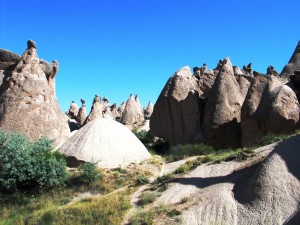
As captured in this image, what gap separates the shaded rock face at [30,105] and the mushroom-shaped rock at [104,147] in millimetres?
1537

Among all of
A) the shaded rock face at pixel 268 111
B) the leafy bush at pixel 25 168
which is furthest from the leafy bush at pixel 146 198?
the shaded rock face at pixel 268 111

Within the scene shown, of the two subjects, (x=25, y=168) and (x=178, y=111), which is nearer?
(x=25, y=168)

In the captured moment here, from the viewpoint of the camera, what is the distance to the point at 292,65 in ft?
113

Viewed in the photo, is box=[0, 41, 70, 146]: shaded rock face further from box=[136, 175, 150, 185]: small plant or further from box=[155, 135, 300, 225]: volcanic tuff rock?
box=[155, 135, 300, 225]: volcanic tuff rock

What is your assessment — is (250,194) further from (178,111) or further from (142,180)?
(178,111)

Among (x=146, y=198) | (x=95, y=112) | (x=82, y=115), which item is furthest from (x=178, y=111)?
(x=82, y=115)

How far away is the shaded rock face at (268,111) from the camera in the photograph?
63.0ft

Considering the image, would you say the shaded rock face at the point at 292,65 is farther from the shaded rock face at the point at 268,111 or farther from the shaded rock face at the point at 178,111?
the shaded rock face at the point at 268,111

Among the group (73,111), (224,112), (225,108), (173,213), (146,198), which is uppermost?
(73,111)

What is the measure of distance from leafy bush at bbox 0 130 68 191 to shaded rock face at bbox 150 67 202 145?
33.6ft

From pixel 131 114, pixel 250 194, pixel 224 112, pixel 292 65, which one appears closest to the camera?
pixel 250 194

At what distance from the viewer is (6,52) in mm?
23578

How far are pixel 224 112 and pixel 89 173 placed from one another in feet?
31.0

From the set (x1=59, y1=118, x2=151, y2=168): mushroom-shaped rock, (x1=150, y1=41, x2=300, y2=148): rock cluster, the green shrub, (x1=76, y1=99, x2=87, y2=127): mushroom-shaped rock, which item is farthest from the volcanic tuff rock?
(x1=76, y1=99, x2=87, y2=127): mushroom-shaped rock
